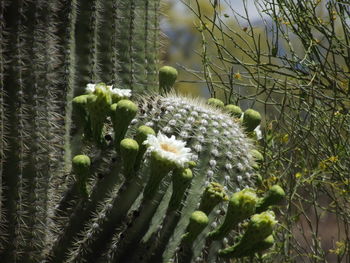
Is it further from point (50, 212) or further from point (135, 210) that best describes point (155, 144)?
point (50, 212)

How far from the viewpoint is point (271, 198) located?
244 cm

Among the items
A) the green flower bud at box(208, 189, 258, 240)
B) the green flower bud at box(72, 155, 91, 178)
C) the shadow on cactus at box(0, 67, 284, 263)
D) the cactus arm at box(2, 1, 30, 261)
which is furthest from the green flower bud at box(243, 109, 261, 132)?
the cactus arm at box(2, 1, 30, 261)

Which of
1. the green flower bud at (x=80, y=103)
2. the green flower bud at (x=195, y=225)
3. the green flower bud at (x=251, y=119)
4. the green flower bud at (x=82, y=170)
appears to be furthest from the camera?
the green flower bud at (x=251, y=119)

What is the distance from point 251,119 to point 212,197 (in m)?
0.67

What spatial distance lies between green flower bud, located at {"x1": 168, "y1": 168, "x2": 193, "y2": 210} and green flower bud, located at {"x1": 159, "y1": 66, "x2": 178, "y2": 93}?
74 cm

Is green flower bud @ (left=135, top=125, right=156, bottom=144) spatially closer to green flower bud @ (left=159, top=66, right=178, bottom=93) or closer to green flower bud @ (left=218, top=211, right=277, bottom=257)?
green flower bud @ (left=218, top=211, right=277, bottom=257)

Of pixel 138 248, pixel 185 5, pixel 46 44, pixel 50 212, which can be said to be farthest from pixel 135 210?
pixel 185 5

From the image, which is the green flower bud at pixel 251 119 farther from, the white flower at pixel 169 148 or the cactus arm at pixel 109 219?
the cactus arm at pixel 109 219

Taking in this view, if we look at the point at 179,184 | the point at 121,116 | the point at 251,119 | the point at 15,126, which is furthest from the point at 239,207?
the point at 15,126

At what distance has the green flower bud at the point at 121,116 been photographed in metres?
2.40

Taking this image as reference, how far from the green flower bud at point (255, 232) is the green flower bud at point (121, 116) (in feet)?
1.85

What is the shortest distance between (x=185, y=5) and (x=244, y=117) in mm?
839

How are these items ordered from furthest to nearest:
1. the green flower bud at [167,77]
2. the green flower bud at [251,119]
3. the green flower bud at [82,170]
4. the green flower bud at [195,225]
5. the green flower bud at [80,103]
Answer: the green flower bud at [167,77], the green flower bud at [251,119], the green flower bud at [80,103], the green flower bud at [82,170], the green flower bud at [195,225]

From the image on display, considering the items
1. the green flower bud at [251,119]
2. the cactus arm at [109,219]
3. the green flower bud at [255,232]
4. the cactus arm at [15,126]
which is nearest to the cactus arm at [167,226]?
the cactus arm at [109,219]
